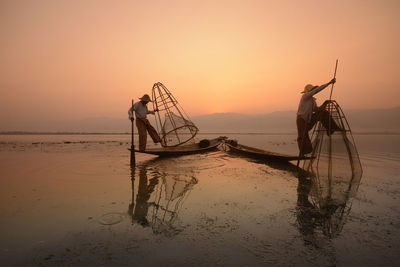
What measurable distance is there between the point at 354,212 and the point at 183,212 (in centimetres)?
316

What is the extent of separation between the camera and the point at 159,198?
4844 mm

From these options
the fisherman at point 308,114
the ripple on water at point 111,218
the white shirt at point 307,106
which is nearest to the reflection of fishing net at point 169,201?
the ripple on water at point 111,218

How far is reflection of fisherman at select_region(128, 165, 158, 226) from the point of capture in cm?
372

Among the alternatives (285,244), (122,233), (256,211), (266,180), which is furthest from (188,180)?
(285,244)

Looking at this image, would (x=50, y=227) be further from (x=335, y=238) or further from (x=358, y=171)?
(x=358, y=171)

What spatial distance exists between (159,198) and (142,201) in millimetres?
392

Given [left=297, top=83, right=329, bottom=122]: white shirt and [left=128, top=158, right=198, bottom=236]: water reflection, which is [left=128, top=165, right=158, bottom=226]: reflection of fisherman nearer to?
[left=128, top=158, right=198, bottom=236]: water reflection

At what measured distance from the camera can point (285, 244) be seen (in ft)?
9.37

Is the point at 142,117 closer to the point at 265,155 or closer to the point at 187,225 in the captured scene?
the point at 265,155

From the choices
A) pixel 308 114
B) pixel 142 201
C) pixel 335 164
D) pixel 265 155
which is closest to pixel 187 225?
pixel 142 201

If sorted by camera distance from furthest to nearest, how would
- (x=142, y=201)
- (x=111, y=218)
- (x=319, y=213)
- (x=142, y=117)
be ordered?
1. (x=142, y=117)
2. (x=142, y=201)
3. (x=319, y=213)
4. (x=111, y=218)

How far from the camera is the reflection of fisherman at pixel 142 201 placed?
3.72 metres

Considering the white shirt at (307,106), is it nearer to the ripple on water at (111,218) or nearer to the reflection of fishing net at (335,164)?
the reflection of fishing net at (335,164)

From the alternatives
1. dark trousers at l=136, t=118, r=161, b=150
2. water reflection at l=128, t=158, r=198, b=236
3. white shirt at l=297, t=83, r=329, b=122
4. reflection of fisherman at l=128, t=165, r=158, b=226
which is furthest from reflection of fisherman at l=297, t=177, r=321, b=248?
dark trousers at l=136, t=118, r=161, b=150
